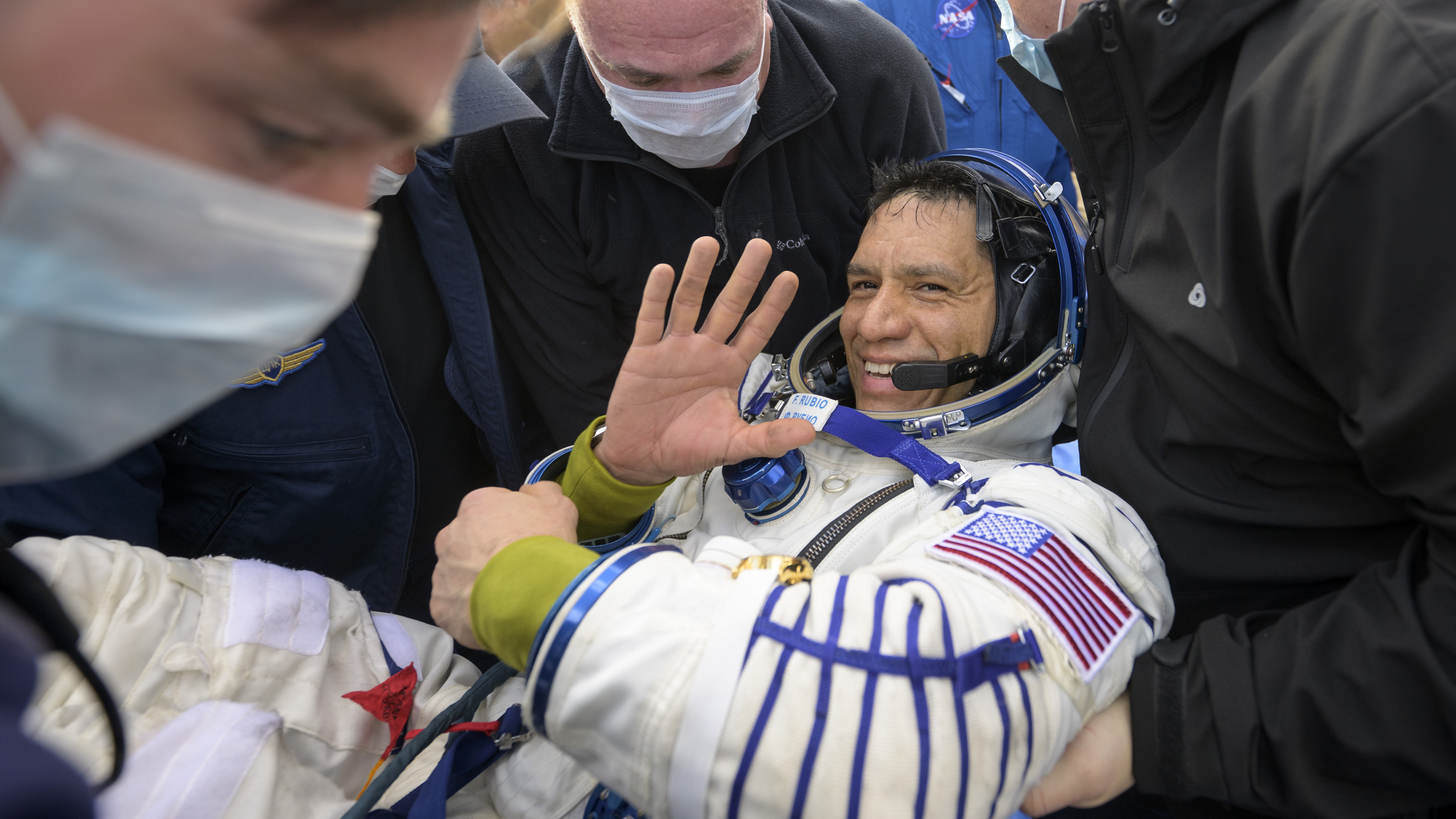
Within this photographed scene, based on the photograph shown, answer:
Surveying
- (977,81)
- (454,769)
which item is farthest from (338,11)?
(977,81)

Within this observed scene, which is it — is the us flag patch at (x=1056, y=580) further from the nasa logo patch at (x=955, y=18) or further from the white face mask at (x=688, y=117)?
the nasa logo patch at (x=955, y=18)

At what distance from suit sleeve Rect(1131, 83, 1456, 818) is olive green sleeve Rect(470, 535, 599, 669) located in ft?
2.84

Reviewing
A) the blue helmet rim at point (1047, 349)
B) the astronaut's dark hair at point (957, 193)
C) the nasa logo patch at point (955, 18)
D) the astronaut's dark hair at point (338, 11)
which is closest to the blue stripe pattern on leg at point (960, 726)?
the blue helmet rim at point (1047, 349)

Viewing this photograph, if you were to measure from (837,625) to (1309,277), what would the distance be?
69cm

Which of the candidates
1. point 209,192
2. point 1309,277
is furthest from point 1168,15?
point 209,192

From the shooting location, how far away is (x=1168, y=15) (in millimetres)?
1121

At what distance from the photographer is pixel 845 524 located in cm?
156

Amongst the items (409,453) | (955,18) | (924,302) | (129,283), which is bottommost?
(409,453)

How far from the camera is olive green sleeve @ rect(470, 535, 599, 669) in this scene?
3.79ft

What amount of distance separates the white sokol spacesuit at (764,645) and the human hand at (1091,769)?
0.06m

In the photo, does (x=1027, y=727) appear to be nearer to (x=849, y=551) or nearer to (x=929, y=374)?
(x=849, y=551)

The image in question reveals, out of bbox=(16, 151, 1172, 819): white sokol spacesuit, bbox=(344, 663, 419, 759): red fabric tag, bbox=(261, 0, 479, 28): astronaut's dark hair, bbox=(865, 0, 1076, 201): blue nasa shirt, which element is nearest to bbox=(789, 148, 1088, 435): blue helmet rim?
bbox=(16, 151, 1172, 819): white sokol spacesuit

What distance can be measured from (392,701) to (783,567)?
801mm

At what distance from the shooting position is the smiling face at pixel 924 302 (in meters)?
1.92
